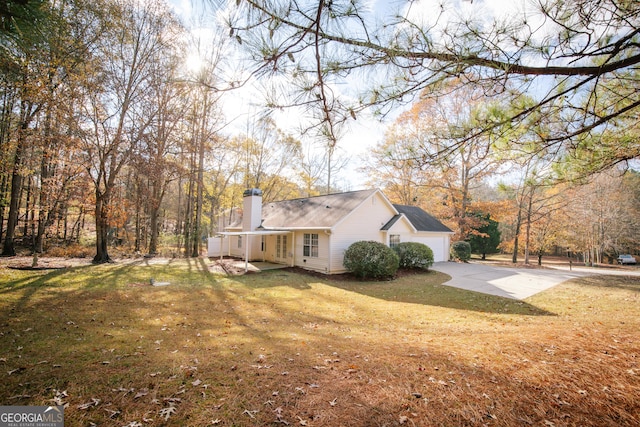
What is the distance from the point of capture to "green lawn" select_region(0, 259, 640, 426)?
92.4 inches

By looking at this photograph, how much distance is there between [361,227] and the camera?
49.1 feet

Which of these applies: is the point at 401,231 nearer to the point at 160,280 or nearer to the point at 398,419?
the point at 160,280

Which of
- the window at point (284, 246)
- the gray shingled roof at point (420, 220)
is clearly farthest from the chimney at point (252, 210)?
the gray shingled roof at point (420, 220)

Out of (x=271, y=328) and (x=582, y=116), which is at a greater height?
(x=582, y=116)

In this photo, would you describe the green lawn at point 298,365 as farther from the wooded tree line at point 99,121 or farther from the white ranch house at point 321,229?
the white ranch house at point 321,229

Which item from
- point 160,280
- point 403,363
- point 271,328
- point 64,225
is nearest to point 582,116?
point 403,363

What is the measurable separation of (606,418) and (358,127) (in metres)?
3.92

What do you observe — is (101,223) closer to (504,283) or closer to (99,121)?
(99,121)

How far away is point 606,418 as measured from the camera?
7.24 ft

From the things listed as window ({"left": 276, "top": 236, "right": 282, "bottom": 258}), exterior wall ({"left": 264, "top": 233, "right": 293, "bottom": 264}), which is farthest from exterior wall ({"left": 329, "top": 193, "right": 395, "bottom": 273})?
window ({"left": 276, "top": 236, "right": 282, "bottom": 258})

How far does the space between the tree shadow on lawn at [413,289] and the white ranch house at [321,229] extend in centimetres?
139

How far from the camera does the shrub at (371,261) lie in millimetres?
12617

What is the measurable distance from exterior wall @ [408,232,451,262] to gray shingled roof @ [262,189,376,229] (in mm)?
6567

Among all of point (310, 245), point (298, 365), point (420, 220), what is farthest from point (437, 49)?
point (420, 220)
